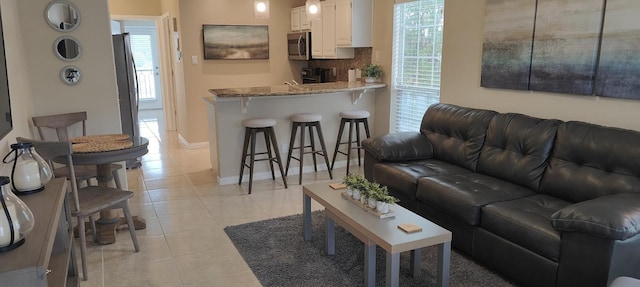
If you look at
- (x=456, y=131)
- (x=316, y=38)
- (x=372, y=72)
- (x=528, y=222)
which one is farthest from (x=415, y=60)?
(x=528, y=222)

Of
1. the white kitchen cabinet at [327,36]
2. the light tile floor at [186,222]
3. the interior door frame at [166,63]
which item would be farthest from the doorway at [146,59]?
Result: the white kitchen cabinet at [327,36]

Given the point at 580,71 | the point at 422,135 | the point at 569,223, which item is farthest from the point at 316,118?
the point at 569,223

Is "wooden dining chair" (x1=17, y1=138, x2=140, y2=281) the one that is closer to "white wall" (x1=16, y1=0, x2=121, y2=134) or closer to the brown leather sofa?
"white wall" (x1=16, y1=0, x2=121, y2=134)

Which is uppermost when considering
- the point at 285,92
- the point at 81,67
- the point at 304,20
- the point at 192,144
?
the point at 304,20

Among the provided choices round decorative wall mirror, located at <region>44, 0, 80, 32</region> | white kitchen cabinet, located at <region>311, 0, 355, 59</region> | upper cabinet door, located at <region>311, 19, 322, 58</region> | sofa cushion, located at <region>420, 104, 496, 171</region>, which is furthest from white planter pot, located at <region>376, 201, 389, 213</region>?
upper cabinet door, located at <region>311, 19, 322, 58</region>

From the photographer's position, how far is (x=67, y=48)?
3.77 meters

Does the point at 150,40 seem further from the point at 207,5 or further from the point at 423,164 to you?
the point at 423,164

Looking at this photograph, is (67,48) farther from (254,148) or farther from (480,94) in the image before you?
(480,94)

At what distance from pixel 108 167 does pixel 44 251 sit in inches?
75.4

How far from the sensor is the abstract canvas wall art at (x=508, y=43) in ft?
11.1

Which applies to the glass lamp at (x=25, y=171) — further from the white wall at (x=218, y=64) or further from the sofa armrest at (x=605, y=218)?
the white wall at (x=218, y=64)

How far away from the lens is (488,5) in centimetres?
370

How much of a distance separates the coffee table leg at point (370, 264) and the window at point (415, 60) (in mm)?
2553

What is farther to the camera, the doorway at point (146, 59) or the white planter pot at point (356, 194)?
the doorway at point (146, 59)
